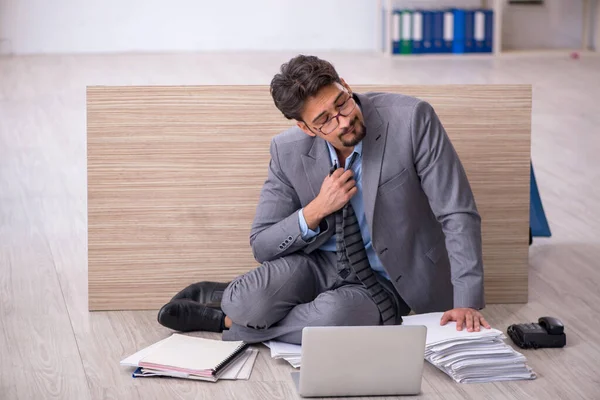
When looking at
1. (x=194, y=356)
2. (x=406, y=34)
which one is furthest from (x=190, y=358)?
(x=406, y=34)

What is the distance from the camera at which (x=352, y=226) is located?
2.53 m

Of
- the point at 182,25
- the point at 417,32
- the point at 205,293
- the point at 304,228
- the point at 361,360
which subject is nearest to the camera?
the point at 361,360

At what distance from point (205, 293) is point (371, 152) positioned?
0.71m

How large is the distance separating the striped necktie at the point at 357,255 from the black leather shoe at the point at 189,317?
0.41m

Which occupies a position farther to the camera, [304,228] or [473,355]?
[304,228]

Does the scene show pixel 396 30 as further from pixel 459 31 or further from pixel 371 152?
pixel 371 152

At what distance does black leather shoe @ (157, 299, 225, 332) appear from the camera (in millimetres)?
Result: 2646

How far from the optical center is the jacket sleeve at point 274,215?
2.57 m

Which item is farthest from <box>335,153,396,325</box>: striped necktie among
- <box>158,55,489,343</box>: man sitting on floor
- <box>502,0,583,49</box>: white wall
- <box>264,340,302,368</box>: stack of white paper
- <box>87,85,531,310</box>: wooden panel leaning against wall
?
<box>502,0,583,49</box>: white wall

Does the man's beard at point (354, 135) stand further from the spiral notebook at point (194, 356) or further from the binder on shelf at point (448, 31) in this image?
the binder on shelf at point (448, 31)

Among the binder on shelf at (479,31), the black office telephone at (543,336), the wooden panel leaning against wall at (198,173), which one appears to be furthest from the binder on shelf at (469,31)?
the black office telephone at (543,336)

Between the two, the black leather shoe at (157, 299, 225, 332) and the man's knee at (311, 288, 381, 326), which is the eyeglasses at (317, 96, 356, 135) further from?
the black leather shoe at (157, 299, 225, 332)

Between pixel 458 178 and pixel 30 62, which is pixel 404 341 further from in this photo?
pixel 30 62

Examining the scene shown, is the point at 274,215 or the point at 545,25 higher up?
the point at 545,25
